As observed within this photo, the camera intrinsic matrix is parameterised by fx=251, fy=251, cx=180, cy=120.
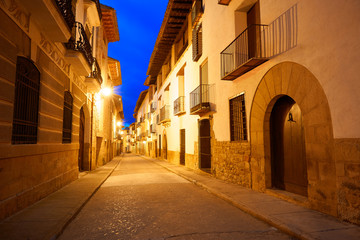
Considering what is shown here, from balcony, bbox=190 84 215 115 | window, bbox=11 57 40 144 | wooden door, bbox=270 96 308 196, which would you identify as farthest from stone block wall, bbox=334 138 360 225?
balcony, bbox=190 84 215 115

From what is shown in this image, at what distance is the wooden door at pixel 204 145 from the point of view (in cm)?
1300

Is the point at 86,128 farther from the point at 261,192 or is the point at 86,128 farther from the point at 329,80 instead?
the point at 329,80

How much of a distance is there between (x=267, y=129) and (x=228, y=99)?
2593mm

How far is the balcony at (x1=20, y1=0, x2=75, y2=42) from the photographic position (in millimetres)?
5409

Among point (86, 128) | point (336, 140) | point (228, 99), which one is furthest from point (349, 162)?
point (86, 128)

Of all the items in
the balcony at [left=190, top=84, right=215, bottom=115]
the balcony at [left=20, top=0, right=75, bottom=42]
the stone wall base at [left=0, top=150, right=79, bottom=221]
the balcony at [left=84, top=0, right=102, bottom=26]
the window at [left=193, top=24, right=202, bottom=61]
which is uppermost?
the balcony at [left=84, top=0, right=102, bottom=26]

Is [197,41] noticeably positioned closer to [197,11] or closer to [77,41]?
[197,11]

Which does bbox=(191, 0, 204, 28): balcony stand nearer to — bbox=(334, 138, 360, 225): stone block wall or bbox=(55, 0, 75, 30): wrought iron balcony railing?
bbox=(55, 0, 75, 30): wrought iron balcony railing

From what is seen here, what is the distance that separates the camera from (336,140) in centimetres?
469

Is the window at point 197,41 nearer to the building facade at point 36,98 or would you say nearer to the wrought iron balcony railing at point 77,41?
the wrought iron balcony railing at point 77,41

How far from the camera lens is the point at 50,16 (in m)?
5.82

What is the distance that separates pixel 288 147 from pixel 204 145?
675 cm

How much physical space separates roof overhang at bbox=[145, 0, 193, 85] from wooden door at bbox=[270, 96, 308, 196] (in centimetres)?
1044

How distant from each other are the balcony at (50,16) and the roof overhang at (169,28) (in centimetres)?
915
